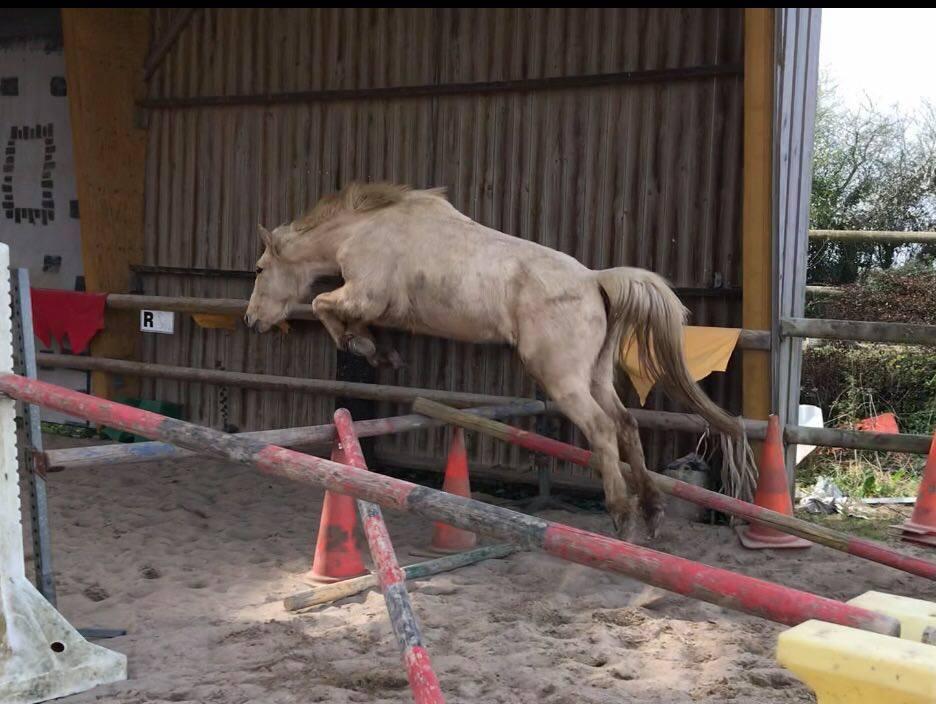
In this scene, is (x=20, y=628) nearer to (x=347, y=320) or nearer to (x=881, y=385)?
(x=347, y=320)

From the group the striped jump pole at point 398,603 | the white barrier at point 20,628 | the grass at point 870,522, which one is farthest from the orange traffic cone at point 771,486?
the white barrier at point 20,628

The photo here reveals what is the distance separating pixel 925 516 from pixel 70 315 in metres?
6.61

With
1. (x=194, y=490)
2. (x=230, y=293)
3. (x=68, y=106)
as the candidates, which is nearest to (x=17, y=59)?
(x=68, y=106)

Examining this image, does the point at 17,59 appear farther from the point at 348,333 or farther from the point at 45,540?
the point at 45,540

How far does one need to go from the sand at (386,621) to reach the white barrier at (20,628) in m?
0.08

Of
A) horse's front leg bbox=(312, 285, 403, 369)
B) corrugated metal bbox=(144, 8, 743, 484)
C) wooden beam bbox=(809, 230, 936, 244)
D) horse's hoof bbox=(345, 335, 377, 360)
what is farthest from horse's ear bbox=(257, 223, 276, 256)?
wooden beam bbox=(809, 230, 936, 244)

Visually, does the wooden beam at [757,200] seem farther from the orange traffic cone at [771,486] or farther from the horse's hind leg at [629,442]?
the horse's hind leg at [629,442]

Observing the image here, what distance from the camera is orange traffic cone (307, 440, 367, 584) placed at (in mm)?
4574

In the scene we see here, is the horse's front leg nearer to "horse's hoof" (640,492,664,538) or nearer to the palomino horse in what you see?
the palomino horse

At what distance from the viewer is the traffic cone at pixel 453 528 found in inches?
203

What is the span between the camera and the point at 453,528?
5129 mm

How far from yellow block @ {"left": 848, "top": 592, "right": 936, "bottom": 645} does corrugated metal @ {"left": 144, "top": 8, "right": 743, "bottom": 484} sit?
450 cm

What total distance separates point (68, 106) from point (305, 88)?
2.44 meters

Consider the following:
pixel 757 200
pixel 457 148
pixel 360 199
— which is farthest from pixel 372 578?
pixel 457 148
